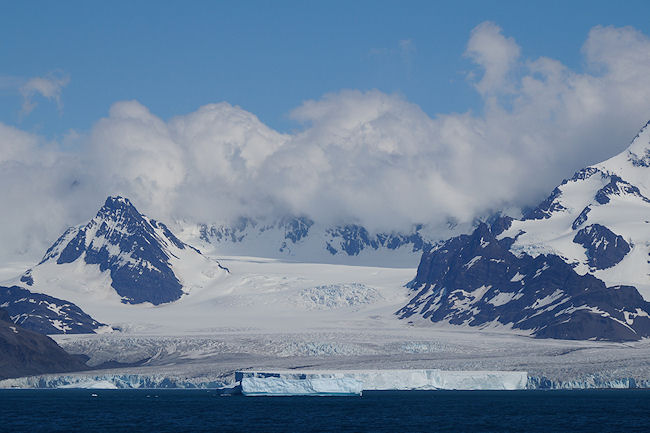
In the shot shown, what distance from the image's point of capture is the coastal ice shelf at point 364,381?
168 meters

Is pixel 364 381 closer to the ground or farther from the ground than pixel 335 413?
farther from the ground

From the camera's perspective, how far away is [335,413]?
144250 mm

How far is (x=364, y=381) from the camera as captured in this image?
18738cm

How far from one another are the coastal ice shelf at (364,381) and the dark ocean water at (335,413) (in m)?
1.68

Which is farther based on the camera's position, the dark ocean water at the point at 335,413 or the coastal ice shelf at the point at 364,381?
the coastal ice shelf at the point at 364,381

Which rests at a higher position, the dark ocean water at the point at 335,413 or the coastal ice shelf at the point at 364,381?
the coastal ice shelf at the point at 364,381

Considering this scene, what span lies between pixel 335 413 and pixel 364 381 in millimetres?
43412

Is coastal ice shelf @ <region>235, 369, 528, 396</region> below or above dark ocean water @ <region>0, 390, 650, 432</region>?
Result: above

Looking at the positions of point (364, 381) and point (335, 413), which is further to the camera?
point (364, 381)

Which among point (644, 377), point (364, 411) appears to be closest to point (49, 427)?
point (364, 411)

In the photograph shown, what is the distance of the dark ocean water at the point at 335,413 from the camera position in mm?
125312

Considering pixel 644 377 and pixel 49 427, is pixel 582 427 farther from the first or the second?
pixel 644 377

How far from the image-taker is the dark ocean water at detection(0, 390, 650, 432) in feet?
411

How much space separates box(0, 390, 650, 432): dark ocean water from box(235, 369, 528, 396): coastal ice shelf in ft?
5.51
